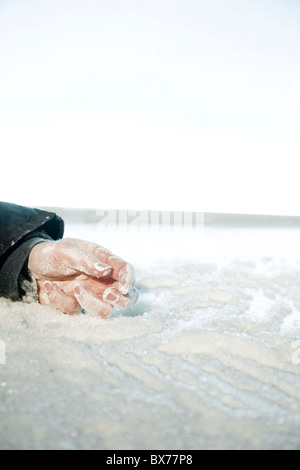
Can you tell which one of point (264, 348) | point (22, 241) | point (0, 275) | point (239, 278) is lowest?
point (239, 278)

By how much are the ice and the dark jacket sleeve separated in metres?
0.09

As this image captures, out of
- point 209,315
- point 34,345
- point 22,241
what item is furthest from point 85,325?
point 209,315

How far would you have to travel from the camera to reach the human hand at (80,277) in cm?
105

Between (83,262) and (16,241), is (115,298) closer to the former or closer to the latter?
(83,262)

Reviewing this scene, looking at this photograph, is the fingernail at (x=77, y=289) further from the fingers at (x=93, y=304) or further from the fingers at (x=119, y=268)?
the fingers at (x=119, y=268)

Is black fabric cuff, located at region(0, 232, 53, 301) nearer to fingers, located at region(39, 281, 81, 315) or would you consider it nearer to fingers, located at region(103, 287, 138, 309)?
fingers, located at region(39, 281, 81, 315)

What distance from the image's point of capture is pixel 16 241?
119cm

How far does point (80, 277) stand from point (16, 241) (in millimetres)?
326

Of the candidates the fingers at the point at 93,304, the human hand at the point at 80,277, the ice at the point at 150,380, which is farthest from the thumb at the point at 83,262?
the ice at the point at 150,380

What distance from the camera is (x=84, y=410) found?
62 cm

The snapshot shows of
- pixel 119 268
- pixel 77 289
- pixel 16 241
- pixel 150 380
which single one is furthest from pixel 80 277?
pixel 150 380

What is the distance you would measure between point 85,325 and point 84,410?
0.45 m

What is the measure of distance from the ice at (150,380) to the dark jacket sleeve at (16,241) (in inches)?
3.6
